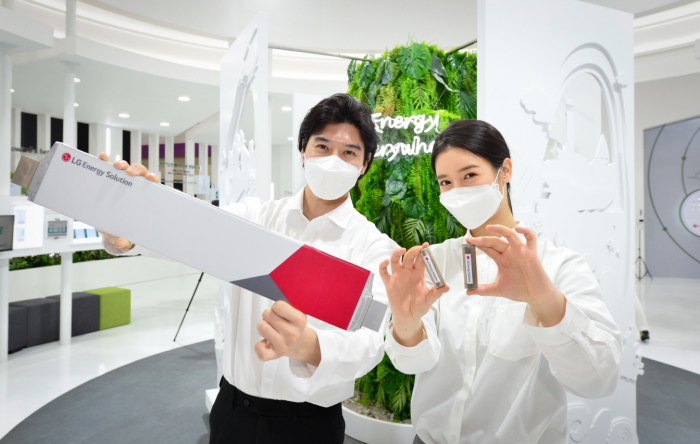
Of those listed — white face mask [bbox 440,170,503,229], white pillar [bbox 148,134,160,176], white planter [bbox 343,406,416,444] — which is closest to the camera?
white face mask [bbox 440,170,503,229]

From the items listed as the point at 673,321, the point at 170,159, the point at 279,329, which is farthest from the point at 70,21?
the point at 673,321

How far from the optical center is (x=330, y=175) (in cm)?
124

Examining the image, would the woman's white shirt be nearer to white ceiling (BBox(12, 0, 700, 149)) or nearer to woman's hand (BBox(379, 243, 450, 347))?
woman's hand (BBox(379, 243, 450, 347))

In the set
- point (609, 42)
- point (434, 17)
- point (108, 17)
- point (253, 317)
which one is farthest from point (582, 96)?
point (108, 17)

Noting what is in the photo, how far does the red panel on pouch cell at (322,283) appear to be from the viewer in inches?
29.0

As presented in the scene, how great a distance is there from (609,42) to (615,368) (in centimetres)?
205

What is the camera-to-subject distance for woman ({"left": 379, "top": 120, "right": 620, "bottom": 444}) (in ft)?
2.98

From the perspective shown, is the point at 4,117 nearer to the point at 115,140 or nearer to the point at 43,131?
the point at 43,131

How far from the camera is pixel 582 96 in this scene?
2.41 m

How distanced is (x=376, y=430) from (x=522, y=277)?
2.53m

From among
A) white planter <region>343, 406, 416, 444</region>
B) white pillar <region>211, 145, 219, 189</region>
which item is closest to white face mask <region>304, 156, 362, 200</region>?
white planter <region>343, 406, 416, 444</region>

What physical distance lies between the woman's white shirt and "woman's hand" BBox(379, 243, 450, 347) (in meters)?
0.07

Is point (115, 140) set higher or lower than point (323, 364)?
higher

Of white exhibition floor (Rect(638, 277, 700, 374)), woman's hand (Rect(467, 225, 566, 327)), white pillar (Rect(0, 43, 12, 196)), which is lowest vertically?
white exhibition floor (Rect(638, 277, 700, 374))
